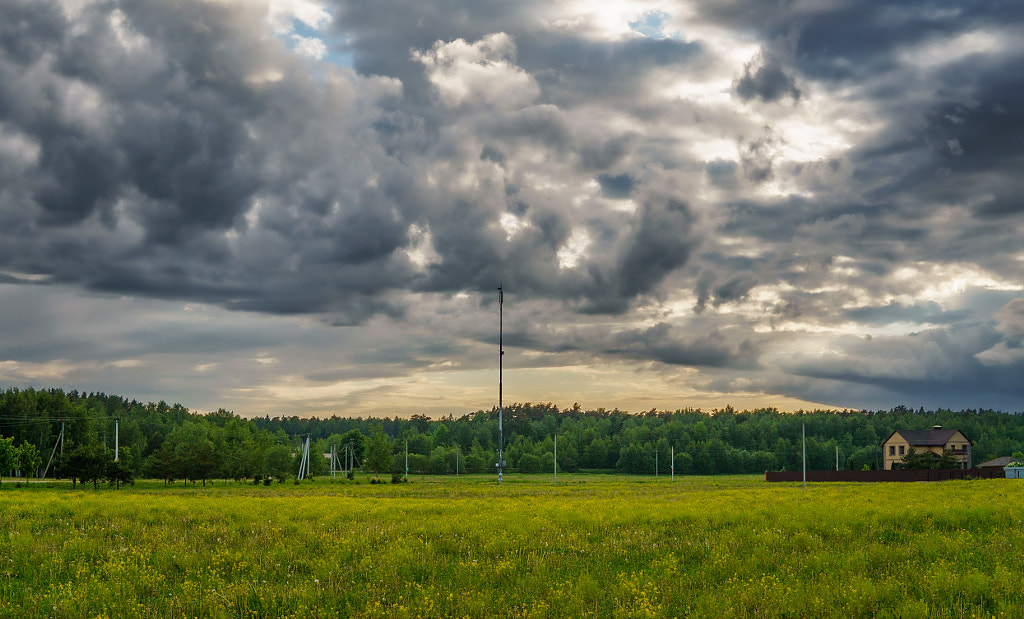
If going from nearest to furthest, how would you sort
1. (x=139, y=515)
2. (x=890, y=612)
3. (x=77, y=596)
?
(x=890, y=612), (x=77, y=596), (x=139, y=515)

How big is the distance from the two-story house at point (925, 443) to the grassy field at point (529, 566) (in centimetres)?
11906

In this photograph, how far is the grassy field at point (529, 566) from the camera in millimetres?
13633

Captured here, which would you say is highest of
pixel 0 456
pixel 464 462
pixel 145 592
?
pixel 145 592

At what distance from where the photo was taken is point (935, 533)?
20938mm

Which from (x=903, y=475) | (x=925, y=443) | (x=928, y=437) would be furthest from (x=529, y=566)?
(x=928, y=437)

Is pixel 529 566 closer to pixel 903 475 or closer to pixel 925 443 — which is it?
pixel 903 475

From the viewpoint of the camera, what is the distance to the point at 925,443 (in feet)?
427

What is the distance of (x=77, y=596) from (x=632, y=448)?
181 meters

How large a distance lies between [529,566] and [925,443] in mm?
136949

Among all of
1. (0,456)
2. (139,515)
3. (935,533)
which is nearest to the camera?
(935,533)

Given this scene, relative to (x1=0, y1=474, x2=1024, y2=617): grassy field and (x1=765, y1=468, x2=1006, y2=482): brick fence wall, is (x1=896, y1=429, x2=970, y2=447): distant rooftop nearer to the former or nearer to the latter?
(x1=765, y1=468, x2=1006, y2=482): brick fence wall

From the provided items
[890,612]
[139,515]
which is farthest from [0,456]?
[890,612]

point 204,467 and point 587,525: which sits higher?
Result: point 587,525

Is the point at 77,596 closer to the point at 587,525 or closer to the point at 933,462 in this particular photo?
the point at 587,525
